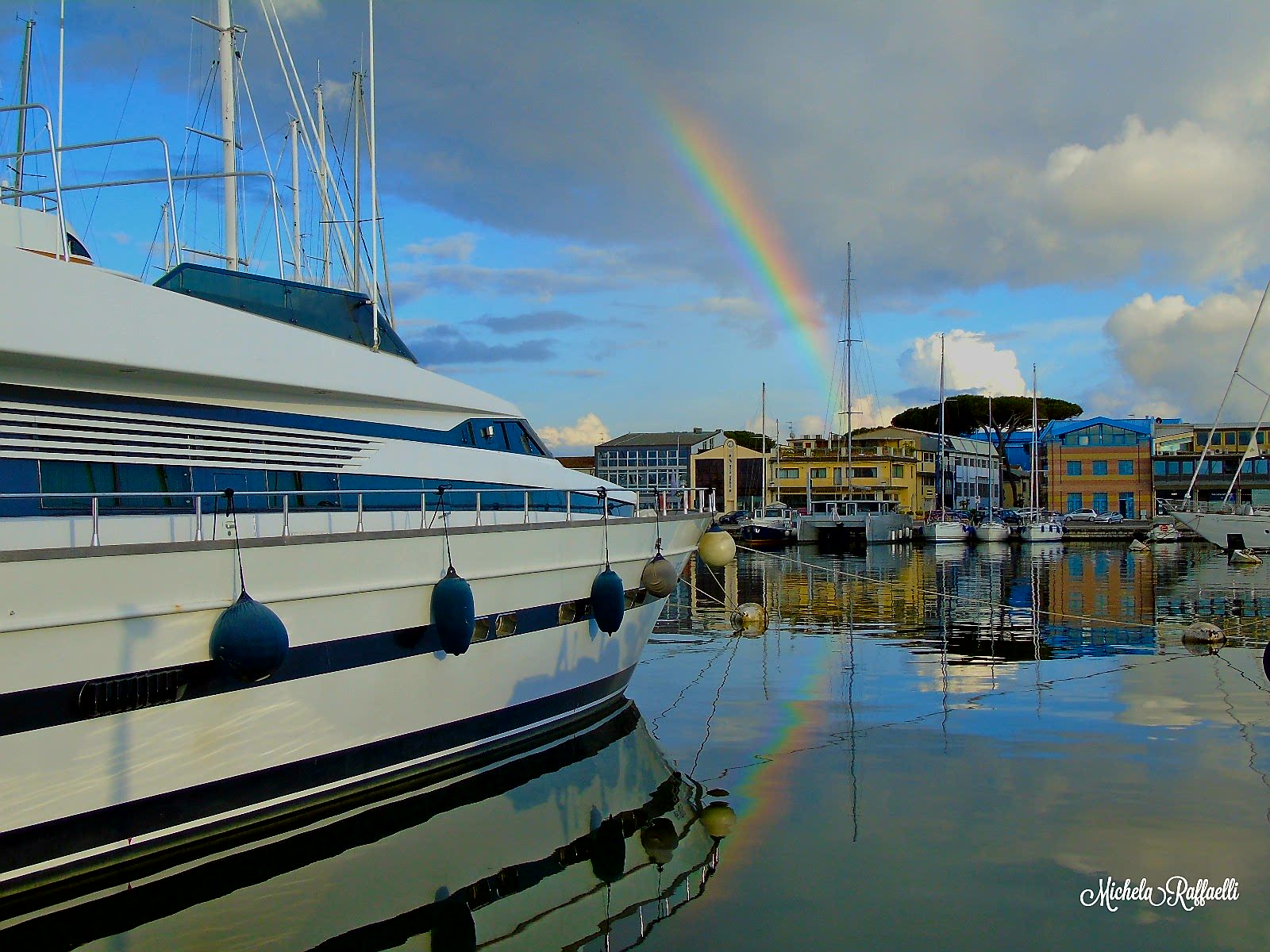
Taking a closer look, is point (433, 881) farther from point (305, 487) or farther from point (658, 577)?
point (658, 577)

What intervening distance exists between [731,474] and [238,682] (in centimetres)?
8014

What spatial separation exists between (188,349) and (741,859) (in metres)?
6.66

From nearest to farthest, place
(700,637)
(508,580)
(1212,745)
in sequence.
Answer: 1. (508,580)
2. (1212,745)
3. (700,637)

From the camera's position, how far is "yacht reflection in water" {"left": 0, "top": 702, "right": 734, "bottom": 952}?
7.70 meters

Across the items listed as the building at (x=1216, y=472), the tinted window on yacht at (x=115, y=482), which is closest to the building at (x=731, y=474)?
the building at (x=1216, y=472)

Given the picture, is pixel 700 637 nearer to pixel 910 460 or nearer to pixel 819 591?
pixel 819 591

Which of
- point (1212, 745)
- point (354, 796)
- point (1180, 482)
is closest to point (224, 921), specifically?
point (354, 796)

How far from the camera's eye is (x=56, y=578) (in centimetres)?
767

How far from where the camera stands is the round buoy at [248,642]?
8.34 m

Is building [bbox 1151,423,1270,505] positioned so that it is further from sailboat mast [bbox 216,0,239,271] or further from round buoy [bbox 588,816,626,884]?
round buoy [bbox 588,816,626,884]

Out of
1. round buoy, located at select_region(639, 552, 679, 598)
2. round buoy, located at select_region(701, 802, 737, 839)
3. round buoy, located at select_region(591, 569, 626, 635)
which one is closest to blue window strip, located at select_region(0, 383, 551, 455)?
round buoy, located at select_region(639, 552, 679, 598)

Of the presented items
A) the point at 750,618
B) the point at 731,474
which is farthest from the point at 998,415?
the point at 750,618

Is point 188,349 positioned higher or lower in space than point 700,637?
higher

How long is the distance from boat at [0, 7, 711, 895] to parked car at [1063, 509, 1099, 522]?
71.2 m
